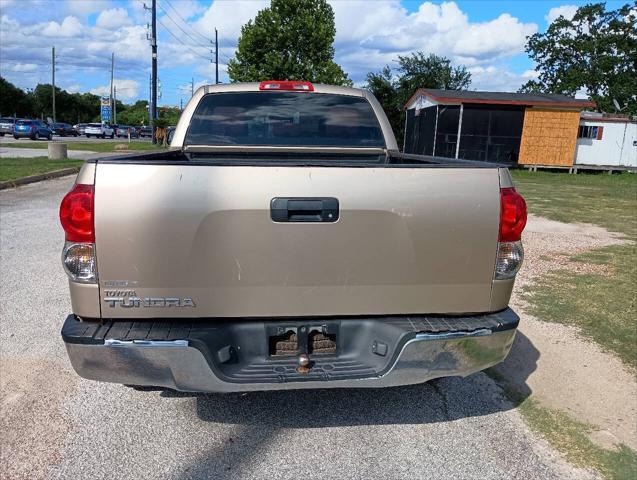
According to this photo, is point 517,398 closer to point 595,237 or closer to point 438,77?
point 595,237

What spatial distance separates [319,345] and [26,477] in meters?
1.59

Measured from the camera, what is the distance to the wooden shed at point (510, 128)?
24.6 m

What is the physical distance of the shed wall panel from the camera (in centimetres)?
2475

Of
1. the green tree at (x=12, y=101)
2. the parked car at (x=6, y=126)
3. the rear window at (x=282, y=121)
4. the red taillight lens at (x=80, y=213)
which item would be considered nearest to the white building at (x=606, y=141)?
the rear window at (x=282, y=121)

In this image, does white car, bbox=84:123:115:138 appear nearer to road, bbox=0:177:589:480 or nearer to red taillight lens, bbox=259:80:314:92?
red taillight lens, bbox=259:80:314:92

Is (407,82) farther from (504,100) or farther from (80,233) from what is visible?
(80,233)

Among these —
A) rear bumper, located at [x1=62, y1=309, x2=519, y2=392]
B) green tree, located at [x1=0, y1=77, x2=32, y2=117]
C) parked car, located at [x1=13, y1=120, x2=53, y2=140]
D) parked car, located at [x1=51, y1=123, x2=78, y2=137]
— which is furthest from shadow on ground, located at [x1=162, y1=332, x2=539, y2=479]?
green tree, located at [x1=0, y1=77, x2=32, y2=117]

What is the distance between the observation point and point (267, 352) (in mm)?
2701

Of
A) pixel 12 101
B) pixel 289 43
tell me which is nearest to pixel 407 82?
pixel 289 43

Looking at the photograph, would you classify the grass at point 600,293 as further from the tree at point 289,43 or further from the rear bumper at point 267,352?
the tree at point 289,43

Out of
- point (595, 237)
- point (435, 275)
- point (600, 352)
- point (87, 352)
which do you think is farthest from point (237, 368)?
point (595, 237)

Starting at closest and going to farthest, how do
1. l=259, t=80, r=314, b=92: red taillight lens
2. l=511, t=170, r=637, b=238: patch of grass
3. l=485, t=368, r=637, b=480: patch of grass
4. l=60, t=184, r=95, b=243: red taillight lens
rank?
l=60, t=184, r=95, b=243: red taillight lens, l=485, t=368, r=637, b=480: patch of grass, l=259, t=80, r=314, b=92: red taillight lens, l=511, t=170, r=637, b=238: patch of grass

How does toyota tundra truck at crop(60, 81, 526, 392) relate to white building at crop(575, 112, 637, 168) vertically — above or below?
below

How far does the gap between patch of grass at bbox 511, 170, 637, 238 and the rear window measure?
7.29 metres
